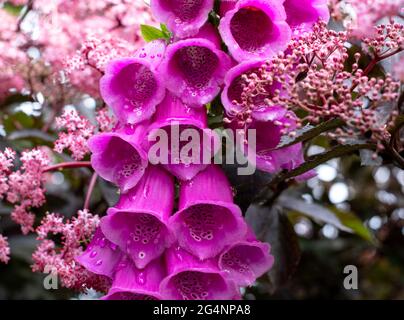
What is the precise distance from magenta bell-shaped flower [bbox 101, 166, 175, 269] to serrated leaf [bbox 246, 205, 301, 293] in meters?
0.41

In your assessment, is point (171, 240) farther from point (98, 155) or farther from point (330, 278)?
point (330, 278)

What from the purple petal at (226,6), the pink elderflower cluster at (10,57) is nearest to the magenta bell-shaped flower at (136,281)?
the purple petal at (226,6)

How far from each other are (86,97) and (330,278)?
1235mm

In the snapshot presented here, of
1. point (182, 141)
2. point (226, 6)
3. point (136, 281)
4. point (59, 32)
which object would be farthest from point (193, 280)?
point (59, 32)

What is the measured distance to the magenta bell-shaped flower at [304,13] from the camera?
956 millimetres

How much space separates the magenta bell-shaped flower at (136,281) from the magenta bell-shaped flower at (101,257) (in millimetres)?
18

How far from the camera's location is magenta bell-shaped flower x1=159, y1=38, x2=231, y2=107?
34.9 inches

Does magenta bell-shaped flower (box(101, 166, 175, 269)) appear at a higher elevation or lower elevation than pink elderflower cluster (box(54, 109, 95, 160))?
lower

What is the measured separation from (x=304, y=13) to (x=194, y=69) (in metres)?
0.20

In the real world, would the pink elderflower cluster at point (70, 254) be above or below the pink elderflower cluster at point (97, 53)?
below

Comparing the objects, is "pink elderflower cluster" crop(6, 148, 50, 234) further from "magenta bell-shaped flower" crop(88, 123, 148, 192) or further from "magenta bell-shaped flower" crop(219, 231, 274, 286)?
"magenta bell-shaped flower" crop(219, 231, 274, 286)

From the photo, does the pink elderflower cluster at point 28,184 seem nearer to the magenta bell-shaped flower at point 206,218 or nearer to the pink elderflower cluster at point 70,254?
the pink elderflower cluster at point 70,254

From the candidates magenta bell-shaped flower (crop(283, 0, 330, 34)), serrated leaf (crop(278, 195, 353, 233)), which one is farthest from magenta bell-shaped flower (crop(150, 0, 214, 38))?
serrated leaf (crop(278, 195, 353, 233))

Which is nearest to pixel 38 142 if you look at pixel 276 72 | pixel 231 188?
pixel 231 188
